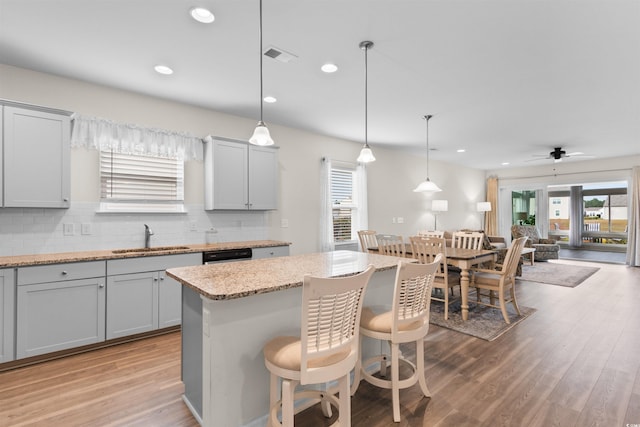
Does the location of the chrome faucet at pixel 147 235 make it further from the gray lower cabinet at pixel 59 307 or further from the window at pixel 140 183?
the gray lower cabinet at pixel 59 307

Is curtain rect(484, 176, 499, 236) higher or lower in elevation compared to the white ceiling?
lower

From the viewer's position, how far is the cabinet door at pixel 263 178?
411cm

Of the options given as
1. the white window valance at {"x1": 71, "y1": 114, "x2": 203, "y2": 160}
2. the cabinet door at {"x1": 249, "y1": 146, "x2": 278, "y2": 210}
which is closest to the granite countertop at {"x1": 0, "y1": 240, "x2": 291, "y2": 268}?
the cabinet door at {"x1": 249, "y1": 146, "x2": 278, "y2": 210}

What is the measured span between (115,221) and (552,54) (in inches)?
181

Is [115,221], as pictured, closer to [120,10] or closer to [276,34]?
[120,10]

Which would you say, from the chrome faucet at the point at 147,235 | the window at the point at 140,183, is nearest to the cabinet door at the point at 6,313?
the window at the point at 140,183

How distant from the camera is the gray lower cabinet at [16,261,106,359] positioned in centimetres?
252

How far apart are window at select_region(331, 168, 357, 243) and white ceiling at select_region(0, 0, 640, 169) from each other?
1.38 m

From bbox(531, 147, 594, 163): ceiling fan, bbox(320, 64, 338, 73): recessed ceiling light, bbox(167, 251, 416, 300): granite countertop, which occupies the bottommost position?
bbox(167, 251, 416, 300): granite countertop

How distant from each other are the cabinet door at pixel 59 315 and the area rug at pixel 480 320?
353 cm

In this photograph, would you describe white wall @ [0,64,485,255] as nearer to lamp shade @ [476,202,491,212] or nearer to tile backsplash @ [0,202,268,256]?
tile backsplash @ [0,202,268,256]

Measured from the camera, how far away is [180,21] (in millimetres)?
2209

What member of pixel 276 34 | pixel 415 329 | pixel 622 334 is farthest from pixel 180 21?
pixel 622 334

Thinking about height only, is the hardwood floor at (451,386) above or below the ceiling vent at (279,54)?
below
